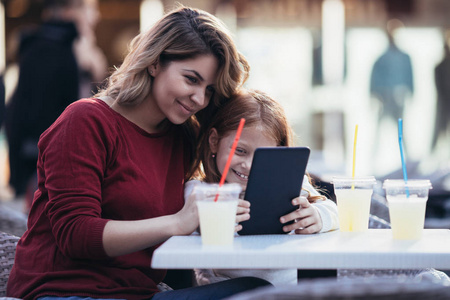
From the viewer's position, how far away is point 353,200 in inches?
77.0

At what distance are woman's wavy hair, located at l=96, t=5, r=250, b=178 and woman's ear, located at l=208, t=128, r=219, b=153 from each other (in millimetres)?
162

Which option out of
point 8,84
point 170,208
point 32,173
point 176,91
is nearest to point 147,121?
point 176,91

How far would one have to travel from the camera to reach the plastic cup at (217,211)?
1681mm

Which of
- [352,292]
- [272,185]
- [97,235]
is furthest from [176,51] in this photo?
[352,292]

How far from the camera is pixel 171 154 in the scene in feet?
7.52

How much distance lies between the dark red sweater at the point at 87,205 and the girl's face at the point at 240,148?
0.30 metres

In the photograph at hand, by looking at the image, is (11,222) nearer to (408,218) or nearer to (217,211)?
→ (217,211)

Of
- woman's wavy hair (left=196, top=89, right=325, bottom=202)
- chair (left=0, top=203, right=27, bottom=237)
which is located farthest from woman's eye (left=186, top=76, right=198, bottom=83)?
chair (left=0, top=203, right=27, bottom=237)

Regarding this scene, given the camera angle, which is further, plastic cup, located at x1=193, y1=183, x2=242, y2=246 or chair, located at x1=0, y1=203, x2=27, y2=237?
chair, located at x1=0, y1=203, x2=27, y2=237

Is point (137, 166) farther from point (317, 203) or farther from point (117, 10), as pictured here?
point (117, 10)

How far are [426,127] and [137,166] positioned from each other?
765cm

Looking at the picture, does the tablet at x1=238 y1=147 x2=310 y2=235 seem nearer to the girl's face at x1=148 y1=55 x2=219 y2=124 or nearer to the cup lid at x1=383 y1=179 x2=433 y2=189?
the cup lid at x1=383 y1=179 x2=433 y2=189

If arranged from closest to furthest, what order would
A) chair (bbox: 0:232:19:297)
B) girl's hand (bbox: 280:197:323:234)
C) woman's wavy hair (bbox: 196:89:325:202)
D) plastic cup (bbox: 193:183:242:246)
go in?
plastic cup (bbox: 193:183:242:246) → girl's hand (bbox: 280:197:323:234) → chair (bbox: 0:232:19:297) → woman's wavy hair (bbox: 196:89:325:202)

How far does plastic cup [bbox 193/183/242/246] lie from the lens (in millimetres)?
1681
